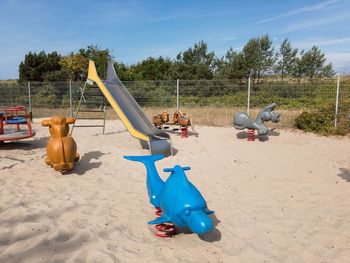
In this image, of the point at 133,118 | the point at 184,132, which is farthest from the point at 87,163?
the point at 184,132

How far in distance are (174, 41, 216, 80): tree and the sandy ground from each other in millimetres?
15431

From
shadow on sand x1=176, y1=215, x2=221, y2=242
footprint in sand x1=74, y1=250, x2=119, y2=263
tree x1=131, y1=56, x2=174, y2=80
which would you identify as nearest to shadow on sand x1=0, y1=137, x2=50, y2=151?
footprint in sand x1=74, y1=250, x2=119, y2=263

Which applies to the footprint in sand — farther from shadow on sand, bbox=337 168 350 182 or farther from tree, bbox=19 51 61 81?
tree, bbox=19 51 61 81

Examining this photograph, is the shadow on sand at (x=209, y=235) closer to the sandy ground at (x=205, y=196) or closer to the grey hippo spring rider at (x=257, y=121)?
the sandy ground at (x=205, y=196)

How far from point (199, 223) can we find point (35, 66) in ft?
70.8

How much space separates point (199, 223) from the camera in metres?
2.51

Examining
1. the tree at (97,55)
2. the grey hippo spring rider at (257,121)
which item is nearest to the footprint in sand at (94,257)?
the grey hippo spring rider at (257,121)

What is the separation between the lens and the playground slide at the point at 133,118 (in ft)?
21.7

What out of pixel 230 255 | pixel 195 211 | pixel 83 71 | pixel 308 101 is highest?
pixel 83 71

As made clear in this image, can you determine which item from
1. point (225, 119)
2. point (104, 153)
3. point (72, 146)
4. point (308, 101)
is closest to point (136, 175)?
point (72, 146)

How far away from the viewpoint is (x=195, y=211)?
8.64 feet

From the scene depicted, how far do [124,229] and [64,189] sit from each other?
1663mm

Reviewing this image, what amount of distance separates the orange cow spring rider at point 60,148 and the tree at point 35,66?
57.2 ft

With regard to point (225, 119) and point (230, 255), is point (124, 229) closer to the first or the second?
point (230, 255)
